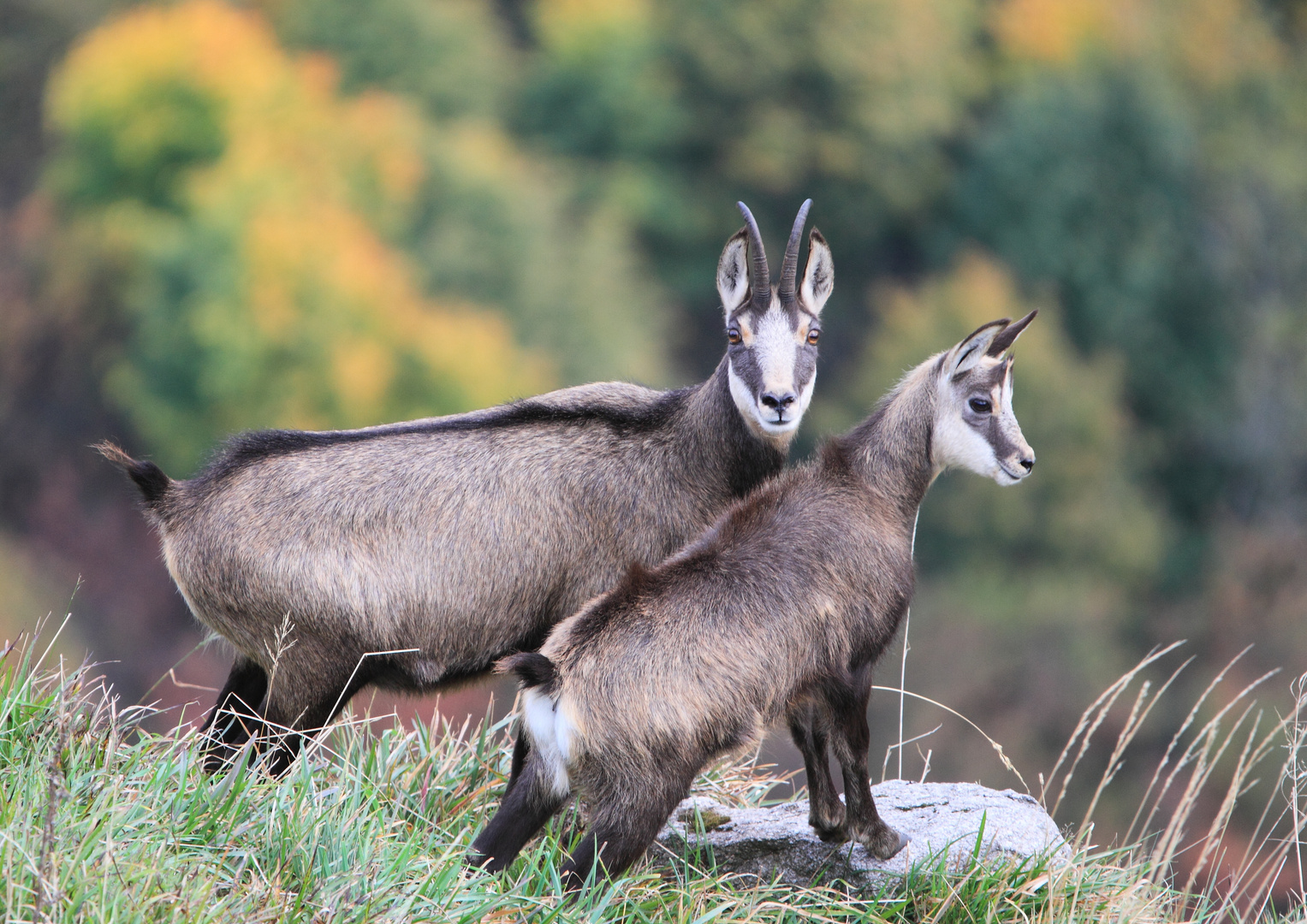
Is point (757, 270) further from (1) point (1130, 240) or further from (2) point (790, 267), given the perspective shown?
(1) point (1130, 240)

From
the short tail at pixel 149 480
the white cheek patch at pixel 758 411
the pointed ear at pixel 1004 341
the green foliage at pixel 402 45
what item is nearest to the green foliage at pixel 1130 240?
the green foliage at pixel 402 45

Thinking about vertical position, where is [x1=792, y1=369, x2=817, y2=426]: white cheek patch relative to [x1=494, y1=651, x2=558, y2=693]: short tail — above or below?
above

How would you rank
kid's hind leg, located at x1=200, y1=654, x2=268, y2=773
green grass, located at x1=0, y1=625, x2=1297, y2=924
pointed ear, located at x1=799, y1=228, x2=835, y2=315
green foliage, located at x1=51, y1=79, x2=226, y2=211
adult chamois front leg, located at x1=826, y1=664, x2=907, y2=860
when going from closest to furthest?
green grass, located at x1=0, y1=625, x2=1297, y2=924
adult chamois front leg, located at x1=826, y1=664, x2=907, y2=860
kid's hind leg, located at x1=200, y1=654, x2=268, y2=773
pointed ear, located at x1=799, y1=228, x2=835, y2=315
green foliage, located at x1=51, y1=79, x2=226, y2=211

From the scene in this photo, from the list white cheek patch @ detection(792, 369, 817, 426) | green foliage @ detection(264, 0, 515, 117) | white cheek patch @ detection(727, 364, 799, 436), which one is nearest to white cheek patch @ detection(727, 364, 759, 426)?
white cheek patch @ detection(727, 364, 799, 436)

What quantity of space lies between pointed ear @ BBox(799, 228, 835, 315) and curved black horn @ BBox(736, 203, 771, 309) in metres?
0.24

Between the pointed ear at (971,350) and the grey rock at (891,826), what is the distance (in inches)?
59.0

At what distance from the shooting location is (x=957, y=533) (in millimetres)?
32938

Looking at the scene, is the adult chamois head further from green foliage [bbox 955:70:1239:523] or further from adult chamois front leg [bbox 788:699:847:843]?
green foliage [bbox 955:70:1239:523]

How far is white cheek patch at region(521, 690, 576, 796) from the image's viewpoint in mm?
3863

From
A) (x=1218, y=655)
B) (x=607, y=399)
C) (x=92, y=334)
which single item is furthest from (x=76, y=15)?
(x=607, y=399)

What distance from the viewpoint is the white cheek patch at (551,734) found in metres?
3.86

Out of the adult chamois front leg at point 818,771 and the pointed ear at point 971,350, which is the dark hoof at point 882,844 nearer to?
the adult chamois front leg at point 818,771

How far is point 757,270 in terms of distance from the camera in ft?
16.0

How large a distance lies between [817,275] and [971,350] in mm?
760
